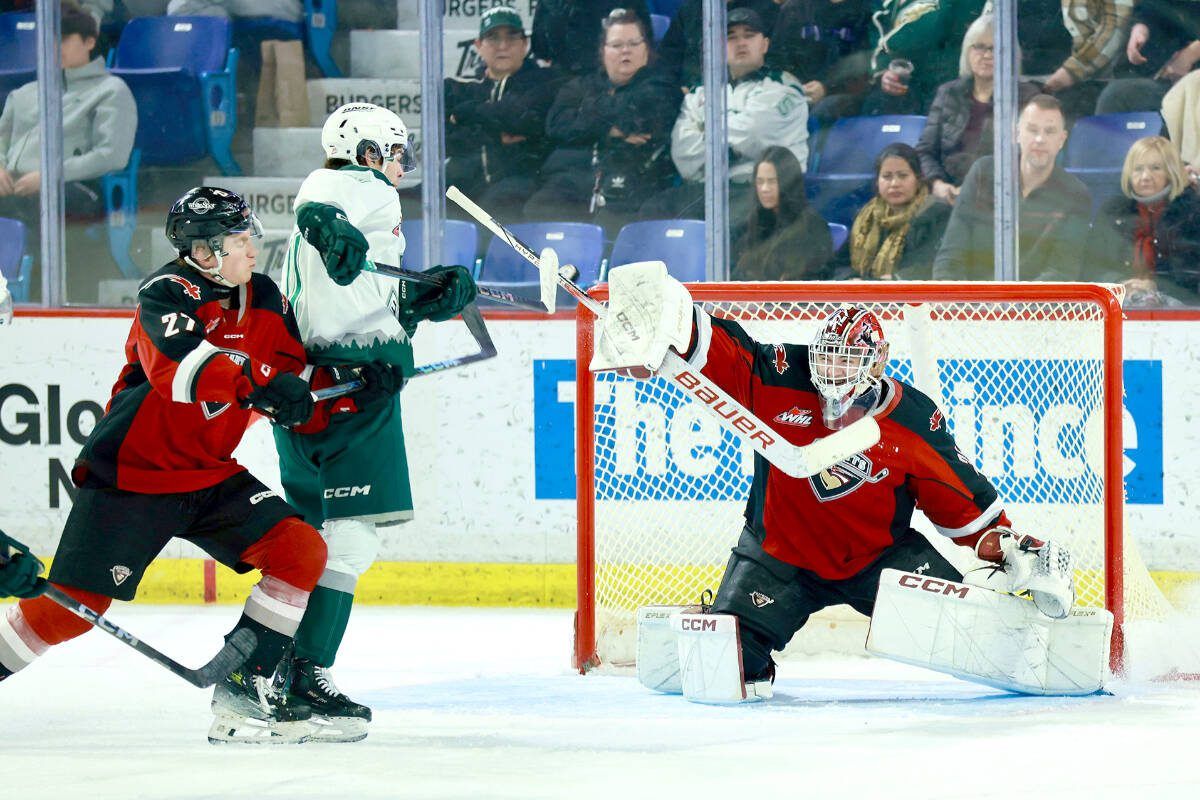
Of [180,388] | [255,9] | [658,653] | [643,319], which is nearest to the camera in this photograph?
[180,388]

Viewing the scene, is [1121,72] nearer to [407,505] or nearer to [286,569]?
[407,505]

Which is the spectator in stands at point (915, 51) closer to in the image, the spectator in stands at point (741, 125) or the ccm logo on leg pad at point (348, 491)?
the spectator in stands at point (741, 125)

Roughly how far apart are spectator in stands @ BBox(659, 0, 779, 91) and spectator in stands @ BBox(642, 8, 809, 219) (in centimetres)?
2

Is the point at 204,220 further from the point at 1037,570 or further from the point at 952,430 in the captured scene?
the point at 952,430

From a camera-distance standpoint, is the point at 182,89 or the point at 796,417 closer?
the point at 796,417

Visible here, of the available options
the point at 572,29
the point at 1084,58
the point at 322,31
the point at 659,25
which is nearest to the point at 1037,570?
the point at 1084,58

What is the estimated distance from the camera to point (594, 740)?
3.06 meters

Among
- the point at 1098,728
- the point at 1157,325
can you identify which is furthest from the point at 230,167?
the point at 1098,728

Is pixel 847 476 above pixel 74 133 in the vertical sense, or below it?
below

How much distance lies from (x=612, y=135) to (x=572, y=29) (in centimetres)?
36

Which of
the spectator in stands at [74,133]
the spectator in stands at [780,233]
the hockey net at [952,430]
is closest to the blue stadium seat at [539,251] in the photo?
the spectator in stands at [780,233]

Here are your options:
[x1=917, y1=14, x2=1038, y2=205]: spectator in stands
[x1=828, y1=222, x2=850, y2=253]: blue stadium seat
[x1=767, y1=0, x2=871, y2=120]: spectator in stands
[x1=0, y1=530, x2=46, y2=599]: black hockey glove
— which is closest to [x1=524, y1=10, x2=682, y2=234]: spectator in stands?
[x1=767, y1=0, x2=871, y2=120]: spectator in stands

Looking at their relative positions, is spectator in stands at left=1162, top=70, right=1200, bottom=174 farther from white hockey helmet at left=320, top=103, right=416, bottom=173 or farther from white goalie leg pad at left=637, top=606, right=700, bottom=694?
white hockey helmet at left=320, top=103, right=416, bottom=173

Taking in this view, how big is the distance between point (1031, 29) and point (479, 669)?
2.48 metres
